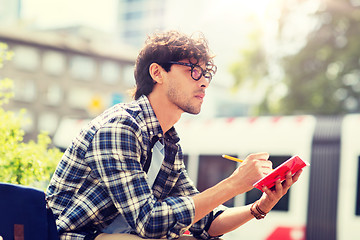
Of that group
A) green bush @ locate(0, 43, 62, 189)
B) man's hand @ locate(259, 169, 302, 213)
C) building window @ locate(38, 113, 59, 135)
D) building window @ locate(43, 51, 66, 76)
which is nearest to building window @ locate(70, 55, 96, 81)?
building window @ locate(43, 51, 66, 76)

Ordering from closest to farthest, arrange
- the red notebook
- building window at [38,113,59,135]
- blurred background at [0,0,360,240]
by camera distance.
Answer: the red notebook
blurred background at [0,0,360,240]
building window at [38,113,59,135]

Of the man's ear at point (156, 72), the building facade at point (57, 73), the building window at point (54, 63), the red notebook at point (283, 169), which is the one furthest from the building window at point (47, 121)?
the red notebook at point (283, 169)

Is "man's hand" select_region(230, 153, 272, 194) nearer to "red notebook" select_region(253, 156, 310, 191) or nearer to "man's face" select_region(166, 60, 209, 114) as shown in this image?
"red notebook" select_region(253, 156, 310, 191)

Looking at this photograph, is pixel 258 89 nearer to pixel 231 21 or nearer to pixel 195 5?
pixel 231 21

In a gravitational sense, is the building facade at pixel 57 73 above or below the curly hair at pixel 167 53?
above

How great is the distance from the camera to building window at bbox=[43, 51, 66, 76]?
2202 inches

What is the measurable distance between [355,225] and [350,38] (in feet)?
33.6

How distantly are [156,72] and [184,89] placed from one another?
0.60ft

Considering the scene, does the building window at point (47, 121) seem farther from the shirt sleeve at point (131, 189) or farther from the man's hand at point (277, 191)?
the shirt sleeve at point (131, 189)

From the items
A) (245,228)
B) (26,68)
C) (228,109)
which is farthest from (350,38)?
(228,109)

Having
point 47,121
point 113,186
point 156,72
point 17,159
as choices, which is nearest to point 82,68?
point 47,121

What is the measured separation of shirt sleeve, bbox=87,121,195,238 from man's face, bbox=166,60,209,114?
47cm

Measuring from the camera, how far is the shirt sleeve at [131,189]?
7.98ft

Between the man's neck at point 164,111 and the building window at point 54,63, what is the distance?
54728 mm
